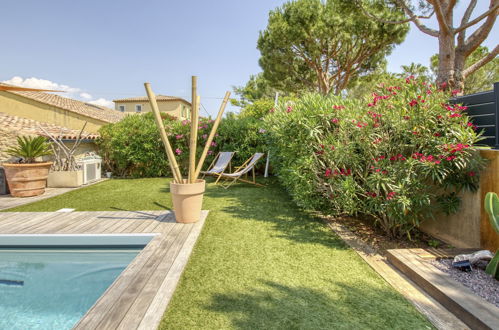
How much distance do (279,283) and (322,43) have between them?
14005 millimetres

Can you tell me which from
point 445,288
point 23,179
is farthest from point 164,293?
point 23,179

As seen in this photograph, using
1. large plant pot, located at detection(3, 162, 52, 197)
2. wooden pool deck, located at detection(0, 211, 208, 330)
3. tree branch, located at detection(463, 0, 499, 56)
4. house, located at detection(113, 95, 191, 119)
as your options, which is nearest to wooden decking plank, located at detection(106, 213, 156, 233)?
wooden pool deck, located at detection(0, 211, 208, 330)

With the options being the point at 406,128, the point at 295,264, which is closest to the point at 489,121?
the point at 406,128

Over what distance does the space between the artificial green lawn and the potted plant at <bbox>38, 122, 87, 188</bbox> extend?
5369mm

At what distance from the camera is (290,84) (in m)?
17.5

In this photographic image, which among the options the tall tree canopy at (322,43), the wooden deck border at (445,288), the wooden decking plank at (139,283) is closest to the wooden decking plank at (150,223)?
the wooden decking plank at (139,283)

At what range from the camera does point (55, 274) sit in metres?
3.17

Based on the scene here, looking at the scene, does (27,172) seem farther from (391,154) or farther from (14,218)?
(391,154)

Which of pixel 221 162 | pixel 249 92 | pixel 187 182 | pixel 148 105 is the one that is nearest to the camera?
pixel 187 182

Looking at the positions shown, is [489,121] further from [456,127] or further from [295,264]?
[295,264]

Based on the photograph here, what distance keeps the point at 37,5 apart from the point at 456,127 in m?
12.6

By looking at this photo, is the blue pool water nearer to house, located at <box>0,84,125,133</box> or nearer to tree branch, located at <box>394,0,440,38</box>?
tree branch, located at <box>394,0,440,38</box>

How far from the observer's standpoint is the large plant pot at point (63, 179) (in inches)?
306

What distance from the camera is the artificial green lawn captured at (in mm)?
1980
